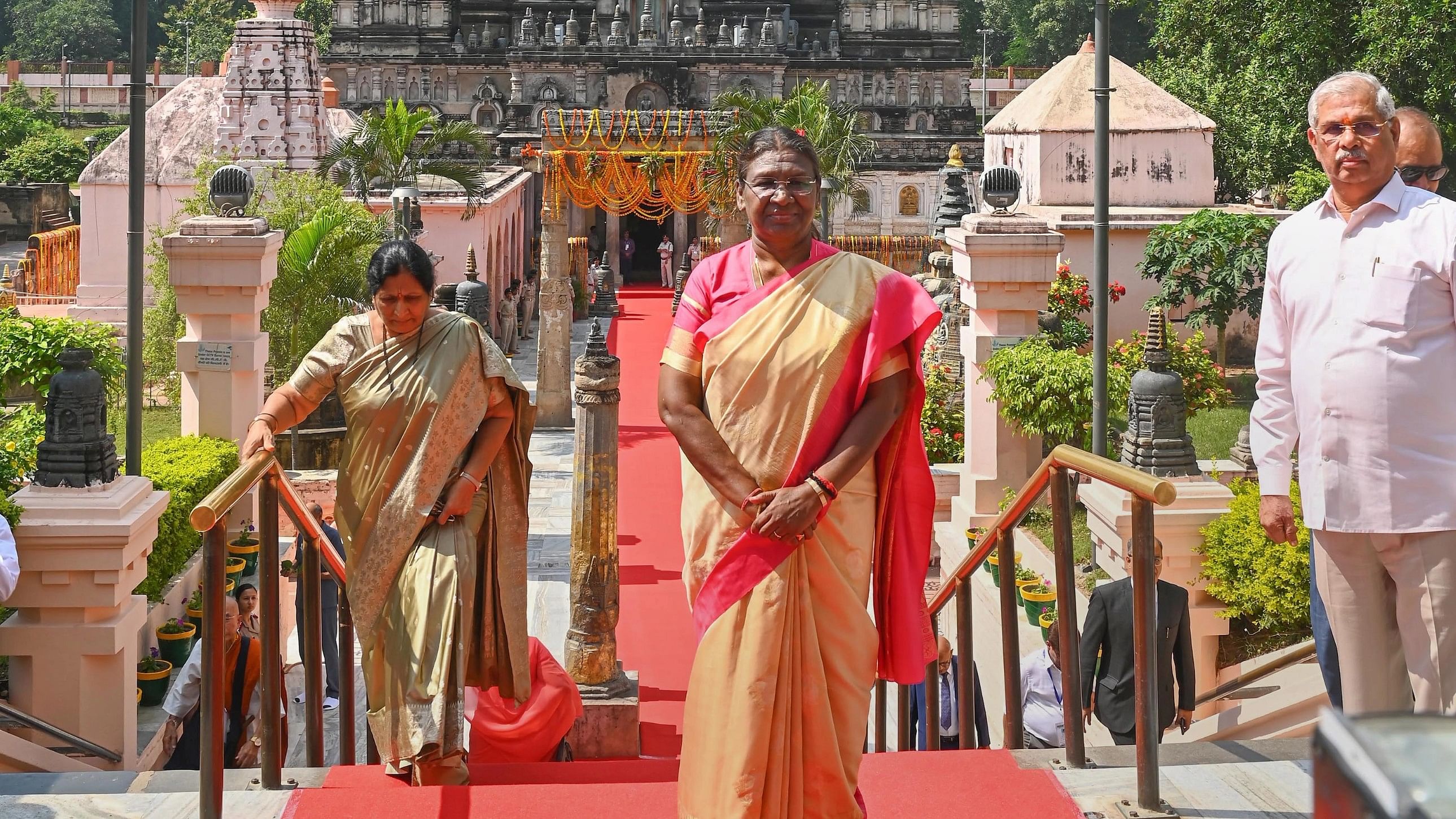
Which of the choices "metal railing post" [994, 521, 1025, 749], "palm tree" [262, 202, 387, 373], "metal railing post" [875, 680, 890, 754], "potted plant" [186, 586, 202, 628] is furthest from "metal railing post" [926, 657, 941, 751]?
"palm tree" [262, 202, 387, 373]

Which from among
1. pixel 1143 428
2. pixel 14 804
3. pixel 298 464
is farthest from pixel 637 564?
pixel 14 804

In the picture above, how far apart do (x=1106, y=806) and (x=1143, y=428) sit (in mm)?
3813

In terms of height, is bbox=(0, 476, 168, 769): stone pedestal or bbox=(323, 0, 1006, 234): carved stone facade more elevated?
bbox=(323, 0, 1006, 234): carved stone facade

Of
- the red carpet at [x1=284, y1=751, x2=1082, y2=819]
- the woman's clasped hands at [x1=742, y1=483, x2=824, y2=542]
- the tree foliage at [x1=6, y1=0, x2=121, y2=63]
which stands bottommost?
the red carpet at [x1=284, y1=751, x2=1082, y2=819]

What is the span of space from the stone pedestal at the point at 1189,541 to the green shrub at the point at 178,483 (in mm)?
4165

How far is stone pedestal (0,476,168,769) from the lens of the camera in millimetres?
5961

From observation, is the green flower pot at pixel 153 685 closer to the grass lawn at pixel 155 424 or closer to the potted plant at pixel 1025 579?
the potted plant at pixel 1025 579

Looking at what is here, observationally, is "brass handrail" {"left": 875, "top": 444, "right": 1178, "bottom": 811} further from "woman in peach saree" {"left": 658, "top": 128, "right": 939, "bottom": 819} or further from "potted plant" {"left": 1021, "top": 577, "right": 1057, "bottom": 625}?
"potted plant" {"left": 1021, "top": 577, "right": 1057, "bottom": 625}

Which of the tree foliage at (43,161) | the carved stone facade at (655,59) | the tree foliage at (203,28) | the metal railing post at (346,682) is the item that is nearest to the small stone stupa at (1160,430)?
the metal railing post at (346,682)

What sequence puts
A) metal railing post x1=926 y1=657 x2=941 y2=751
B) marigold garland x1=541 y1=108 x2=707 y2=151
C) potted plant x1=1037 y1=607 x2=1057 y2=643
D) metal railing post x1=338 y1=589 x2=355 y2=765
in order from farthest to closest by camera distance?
marigold garland x1=541 y1=108 x2=707 y2=151
potted plant x1=1037 y1=607 x2=1057 y2=643
metal railing post x1=926 y1=657 x2=941 y2=751
metal railing post x1=338 y1=589 x2=355 y2=765

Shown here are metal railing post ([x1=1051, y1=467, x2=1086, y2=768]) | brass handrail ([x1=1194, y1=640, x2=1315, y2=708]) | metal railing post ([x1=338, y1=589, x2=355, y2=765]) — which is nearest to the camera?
metal railing post ([x1=1051, y1=467, x2=1086, y2=768])

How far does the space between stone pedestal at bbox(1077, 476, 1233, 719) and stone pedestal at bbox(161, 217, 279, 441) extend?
A: 4.94 meters

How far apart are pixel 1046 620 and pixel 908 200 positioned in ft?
81.1

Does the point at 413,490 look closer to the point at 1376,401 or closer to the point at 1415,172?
the point at 1376,401
